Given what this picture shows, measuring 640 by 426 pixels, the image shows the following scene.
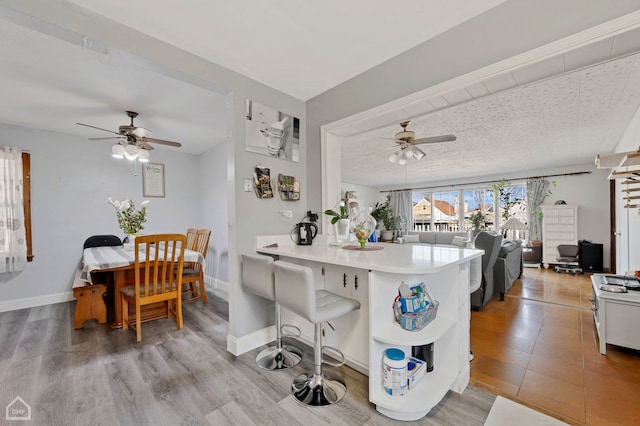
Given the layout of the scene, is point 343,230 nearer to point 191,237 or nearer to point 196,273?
point 196,273

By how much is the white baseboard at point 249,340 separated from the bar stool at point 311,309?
2.01ft

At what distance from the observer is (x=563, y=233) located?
229 inches

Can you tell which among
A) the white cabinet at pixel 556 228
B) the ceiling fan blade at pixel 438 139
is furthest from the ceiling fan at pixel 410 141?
the white cabinet at pixel 556 228

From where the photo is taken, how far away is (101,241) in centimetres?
379

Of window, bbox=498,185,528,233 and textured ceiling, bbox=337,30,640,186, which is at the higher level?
textured ceiling, bbox=337,30,640,186

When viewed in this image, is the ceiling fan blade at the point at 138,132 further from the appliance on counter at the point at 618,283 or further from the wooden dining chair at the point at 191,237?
the appliance on counter at the point at 618,283

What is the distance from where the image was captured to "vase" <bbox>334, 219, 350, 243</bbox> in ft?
7.35

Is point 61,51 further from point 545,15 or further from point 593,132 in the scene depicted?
point 593,132

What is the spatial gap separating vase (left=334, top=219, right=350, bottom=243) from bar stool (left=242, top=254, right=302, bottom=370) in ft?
2.33

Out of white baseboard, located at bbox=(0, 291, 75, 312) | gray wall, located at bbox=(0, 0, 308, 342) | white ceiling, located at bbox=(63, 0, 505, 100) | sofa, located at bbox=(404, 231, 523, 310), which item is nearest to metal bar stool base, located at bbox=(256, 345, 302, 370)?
gray wall, located at bbox=(0, 0, 308, 342)

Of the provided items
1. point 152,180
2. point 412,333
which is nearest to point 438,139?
point 412,333

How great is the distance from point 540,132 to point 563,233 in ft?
11.1

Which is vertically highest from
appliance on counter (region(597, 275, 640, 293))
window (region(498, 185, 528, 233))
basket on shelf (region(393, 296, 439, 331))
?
window (region(498, 185, 528, 233))

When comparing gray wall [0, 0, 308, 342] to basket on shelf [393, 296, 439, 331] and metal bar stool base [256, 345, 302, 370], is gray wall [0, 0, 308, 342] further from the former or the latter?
basket on shelf [393, 296, 439, 331]
